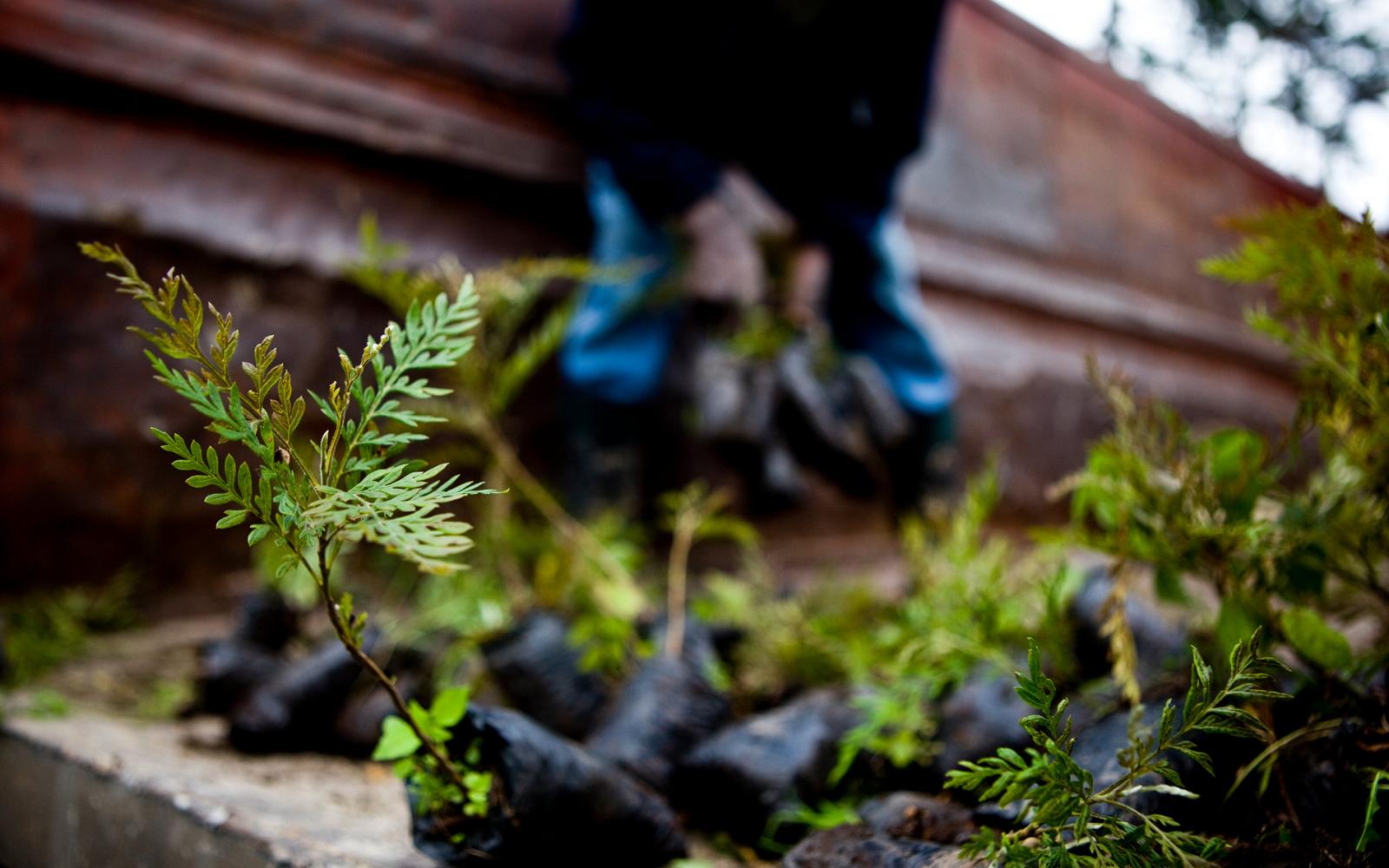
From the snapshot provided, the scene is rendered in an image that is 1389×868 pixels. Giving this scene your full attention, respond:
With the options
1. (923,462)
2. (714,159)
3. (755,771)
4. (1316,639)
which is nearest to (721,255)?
(714,159)

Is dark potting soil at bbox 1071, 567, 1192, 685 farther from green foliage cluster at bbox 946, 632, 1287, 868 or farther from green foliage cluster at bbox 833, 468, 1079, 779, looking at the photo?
green foliage cluster at bbox 946, 632, 1287, 868

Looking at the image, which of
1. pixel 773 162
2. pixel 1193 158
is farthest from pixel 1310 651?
pixel 1193 158

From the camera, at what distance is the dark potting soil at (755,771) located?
96cm

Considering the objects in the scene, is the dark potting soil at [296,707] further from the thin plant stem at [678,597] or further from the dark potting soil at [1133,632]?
the dark potting soil at [1133,632]

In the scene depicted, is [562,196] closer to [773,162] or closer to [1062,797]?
[773,162]

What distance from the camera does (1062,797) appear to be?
0.56 meters

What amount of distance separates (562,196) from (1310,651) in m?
2.04

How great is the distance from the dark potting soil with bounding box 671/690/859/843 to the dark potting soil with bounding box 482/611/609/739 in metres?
0.23

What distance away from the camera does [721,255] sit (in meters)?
2.49

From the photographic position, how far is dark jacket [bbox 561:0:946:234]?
2189 mm

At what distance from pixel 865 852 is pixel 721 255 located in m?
1.98

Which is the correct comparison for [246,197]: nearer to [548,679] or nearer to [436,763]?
[548,679]

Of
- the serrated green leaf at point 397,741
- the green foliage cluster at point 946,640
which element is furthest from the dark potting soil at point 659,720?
the serrated green leaf at point 397,741

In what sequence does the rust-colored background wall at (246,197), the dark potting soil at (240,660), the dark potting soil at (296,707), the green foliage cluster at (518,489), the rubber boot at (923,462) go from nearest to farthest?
the dark potting soil at (296,707)
the dark potting soil at (240,660)
the green foliage cluster at (518,489)
the rust-colored background wall at (246,197)
the rubber boot at (923,462)
